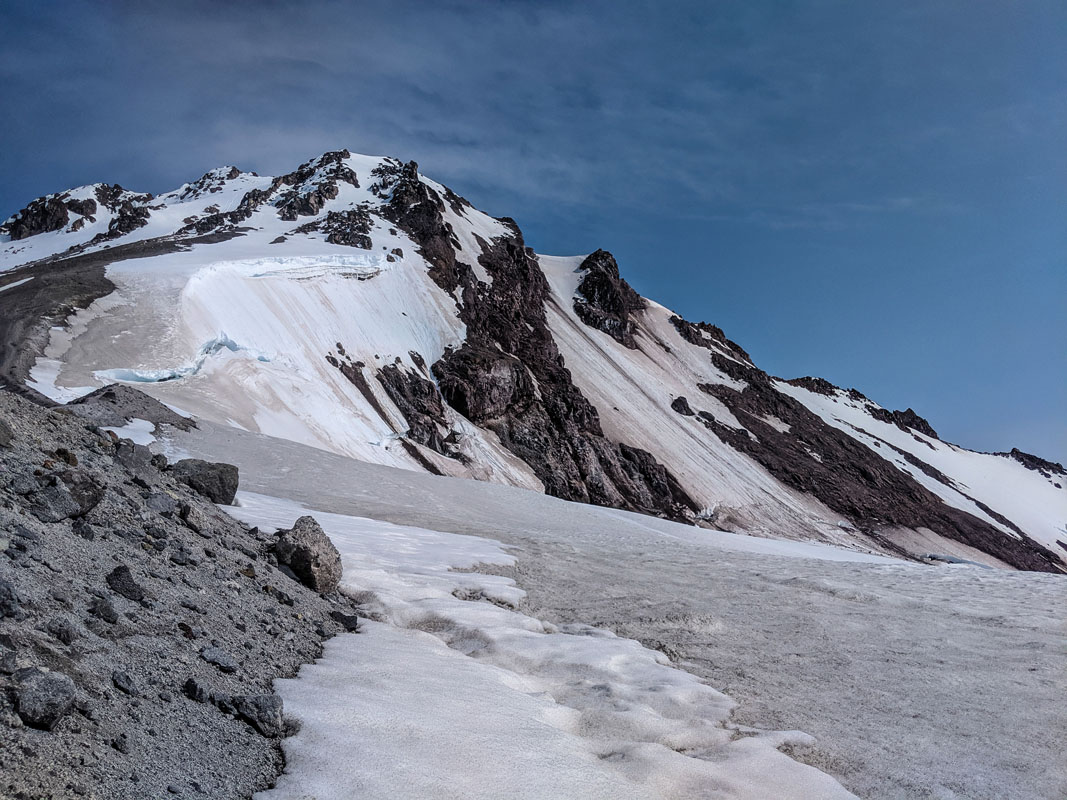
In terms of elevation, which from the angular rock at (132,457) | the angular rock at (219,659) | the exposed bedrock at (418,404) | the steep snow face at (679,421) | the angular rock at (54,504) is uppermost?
the steep snow face at (679,421)

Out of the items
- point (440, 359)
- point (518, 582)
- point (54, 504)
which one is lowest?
point (518, 582)

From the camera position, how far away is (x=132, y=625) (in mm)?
4324

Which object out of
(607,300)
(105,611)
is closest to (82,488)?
(105,611)

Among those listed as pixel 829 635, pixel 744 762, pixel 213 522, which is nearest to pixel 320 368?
pixel 213 522

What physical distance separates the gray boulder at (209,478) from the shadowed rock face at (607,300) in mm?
68027

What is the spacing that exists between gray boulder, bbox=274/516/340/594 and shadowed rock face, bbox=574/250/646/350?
70161 millimetres

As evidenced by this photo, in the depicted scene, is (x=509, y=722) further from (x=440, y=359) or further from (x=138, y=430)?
(x=440, y=359)

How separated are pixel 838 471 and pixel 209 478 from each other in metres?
73.1

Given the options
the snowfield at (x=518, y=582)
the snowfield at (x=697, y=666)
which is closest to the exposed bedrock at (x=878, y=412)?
the snowfield at (x=518, y=582)

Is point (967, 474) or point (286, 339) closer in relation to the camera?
point (286, 339)

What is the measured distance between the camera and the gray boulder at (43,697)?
9.73 feet

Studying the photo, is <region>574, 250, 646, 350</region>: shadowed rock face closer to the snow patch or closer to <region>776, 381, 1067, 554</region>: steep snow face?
<region>776, 381, 1067, 554</region>: steep snow face

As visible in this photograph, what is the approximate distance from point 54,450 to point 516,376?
1785 inches

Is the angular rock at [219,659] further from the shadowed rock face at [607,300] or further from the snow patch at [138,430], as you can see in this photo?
the shadowed rock face at [607,300]
